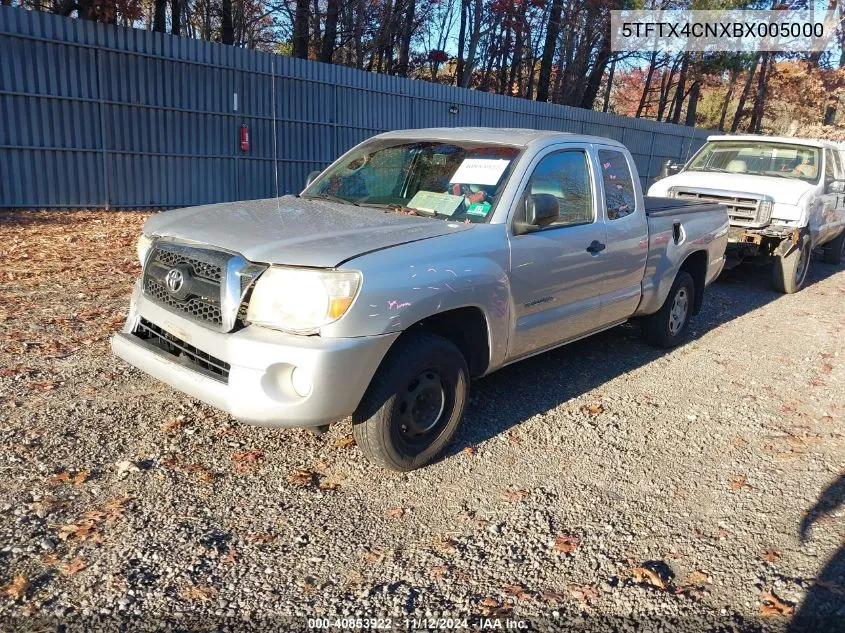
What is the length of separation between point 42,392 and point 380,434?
2.37 meters

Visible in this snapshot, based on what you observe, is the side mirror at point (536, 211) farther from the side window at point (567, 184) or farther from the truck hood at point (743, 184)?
the truck hood at point (743, 184)

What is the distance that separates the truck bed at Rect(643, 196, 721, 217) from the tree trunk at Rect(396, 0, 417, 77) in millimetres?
18886

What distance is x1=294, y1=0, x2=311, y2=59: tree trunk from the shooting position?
19.8 m

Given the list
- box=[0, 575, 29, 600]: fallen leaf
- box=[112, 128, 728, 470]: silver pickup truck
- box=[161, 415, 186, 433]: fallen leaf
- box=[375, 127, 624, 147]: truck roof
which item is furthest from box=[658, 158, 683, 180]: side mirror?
box=[0, 575, 29, 600]: fallen leaf

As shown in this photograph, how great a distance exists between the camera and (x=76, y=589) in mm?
2678

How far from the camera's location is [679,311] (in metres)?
6.50

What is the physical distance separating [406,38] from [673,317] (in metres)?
20.7

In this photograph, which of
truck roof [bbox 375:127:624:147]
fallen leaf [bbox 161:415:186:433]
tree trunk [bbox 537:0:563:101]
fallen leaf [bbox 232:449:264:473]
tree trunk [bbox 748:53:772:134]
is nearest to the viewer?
fallen leaf [bbox 232:449:264:473]

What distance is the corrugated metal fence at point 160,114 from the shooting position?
33.3 feet

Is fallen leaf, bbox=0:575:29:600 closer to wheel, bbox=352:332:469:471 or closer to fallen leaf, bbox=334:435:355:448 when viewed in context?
wheel, bbox=352:332:469:471

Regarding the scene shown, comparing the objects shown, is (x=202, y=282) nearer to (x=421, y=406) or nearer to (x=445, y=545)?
(x=421, y=406)

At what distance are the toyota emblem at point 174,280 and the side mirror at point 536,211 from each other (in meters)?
1.91

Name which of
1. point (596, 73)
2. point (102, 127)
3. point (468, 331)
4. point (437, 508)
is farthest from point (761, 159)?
point (596, 73)

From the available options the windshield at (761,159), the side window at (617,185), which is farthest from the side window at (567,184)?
the windshield at (761,159)
